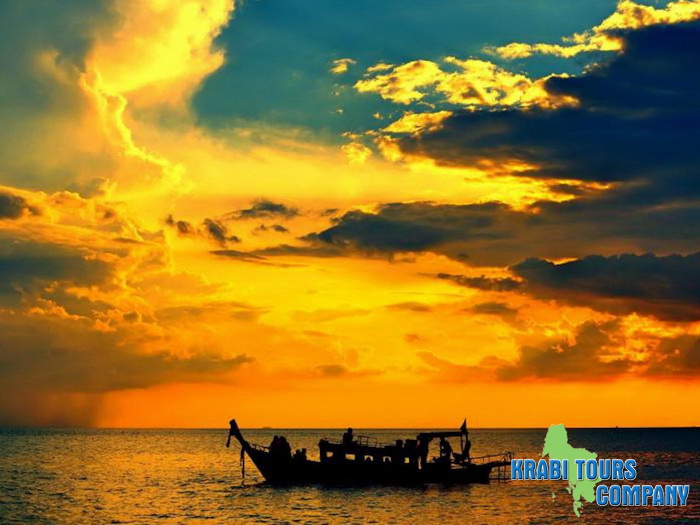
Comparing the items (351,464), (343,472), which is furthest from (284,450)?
(351,464)

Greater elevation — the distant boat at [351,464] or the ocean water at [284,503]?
the distant boat at [351,464]

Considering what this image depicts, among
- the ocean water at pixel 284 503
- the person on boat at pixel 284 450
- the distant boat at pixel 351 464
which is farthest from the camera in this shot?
the person on boat at pixel 284 450

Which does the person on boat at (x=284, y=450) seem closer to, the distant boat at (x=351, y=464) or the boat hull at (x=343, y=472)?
the distant boat at (x=351, y=464)

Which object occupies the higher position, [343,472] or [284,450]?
[284,450]

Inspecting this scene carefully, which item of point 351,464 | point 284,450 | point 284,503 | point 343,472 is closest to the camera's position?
point 284,503

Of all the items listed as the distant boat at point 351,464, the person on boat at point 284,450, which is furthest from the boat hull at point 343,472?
the person on boat at point 284,450

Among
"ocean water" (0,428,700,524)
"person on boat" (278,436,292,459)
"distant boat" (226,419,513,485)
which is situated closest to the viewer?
"ocean water" (0,428,700,524)

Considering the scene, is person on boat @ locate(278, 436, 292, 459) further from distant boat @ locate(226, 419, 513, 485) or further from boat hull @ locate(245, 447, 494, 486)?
boat hull @ locate(245, 447, 494, 486)

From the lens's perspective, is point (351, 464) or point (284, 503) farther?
point (351, 464)

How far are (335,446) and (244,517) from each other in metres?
16.6

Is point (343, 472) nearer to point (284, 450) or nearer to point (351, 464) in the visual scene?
point (351, 464)

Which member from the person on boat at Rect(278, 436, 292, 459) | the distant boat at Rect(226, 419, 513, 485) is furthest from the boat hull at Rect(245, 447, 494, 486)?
the person on boat at Rect(278, 436, 292, 459)

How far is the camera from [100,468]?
414 feet

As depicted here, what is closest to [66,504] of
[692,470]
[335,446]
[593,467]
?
[335,446]
